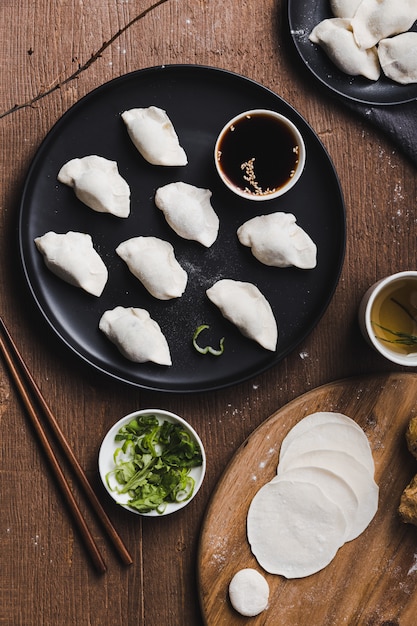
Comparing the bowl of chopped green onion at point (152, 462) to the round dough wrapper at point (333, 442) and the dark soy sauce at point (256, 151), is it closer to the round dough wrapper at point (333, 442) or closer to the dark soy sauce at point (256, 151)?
the round dough wrapper at point (333, 442)

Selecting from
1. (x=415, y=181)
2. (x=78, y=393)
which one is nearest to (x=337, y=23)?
(x=415, y=181)

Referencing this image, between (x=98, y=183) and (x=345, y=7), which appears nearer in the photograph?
(x=98, y=183)

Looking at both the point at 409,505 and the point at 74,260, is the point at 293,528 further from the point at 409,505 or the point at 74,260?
the point at 74,260

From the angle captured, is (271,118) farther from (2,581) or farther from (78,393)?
(2,581)

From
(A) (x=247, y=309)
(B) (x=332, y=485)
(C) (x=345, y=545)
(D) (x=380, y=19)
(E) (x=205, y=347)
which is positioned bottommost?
(C) (x=345, y=545)

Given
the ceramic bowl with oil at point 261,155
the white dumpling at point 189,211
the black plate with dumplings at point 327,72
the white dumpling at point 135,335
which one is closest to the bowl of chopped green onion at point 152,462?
the white dumpling at point 135,335

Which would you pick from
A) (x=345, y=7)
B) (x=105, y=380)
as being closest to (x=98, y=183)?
(x=105, y=380)
